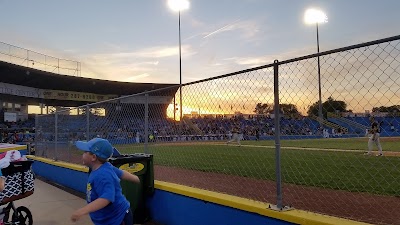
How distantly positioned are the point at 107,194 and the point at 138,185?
3.14m

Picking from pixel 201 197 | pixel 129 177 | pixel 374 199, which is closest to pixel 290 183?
pixel 374 199

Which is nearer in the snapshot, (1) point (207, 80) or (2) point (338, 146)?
(1) point (207, 80)

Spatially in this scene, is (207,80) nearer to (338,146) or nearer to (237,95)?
(237,95)

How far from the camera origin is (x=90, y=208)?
3.24 metres

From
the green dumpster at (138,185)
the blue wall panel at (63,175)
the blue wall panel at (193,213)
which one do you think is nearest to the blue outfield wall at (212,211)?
the blue wall panel at (193,213)

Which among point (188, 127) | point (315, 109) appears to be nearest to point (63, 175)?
point (188, 127)

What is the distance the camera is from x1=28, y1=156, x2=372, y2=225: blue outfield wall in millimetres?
4029

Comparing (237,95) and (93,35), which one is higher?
(93,35)

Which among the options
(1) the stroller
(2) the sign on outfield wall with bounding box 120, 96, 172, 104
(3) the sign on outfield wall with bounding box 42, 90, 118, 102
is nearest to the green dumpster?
(2) the sign on outfield wall with bounding box 120, 96, 172, 104

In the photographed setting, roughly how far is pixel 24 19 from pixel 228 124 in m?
16.8

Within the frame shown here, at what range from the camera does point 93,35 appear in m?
20.1

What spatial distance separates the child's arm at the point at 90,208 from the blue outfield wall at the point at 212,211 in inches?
71.6

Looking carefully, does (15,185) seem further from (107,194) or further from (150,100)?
Answer: (150,100)

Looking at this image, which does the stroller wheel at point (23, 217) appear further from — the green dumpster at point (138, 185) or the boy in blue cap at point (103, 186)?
the boy in blue cap at point (103, 186)
